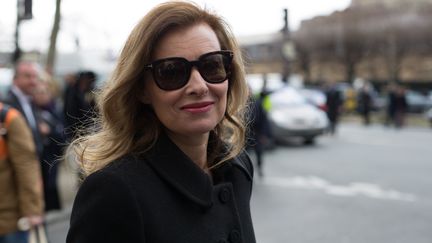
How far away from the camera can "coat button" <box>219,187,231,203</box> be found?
170cm

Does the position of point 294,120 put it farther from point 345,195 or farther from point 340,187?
point 345,195

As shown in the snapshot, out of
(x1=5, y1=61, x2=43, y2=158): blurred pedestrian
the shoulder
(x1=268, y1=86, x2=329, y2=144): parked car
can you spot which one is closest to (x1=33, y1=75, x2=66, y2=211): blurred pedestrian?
(x1=5, y1=61, x2=43, y2=158): blurred pedestrian

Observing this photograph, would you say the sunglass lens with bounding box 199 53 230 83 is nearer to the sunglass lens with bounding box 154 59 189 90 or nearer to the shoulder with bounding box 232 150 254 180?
the sunglass lens with bounding box 154 59 189 90

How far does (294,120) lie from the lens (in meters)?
13.5

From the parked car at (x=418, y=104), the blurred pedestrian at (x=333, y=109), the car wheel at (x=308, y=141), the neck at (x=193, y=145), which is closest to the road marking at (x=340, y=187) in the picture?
the car wheel at (x=308, y=141)

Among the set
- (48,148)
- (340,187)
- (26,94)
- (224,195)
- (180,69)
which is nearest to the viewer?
(180,69)

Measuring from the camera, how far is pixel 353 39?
39875 millimetres

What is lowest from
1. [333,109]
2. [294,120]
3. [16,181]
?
[333,109]

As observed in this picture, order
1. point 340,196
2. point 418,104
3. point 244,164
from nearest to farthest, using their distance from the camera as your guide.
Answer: point 244,164 → point 340,196 → point 418,104

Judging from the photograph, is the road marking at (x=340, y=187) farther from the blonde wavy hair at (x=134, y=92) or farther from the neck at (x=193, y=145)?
the blonde wavy hair at (x=134, y=92)

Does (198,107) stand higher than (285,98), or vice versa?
(198,107)

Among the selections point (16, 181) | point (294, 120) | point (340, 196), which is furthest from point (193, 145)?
point (294, 120)

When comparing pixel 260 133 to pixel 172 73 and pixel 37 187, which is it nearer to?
pixel 37 187

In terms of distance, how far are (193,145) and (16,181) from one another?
1886mm
